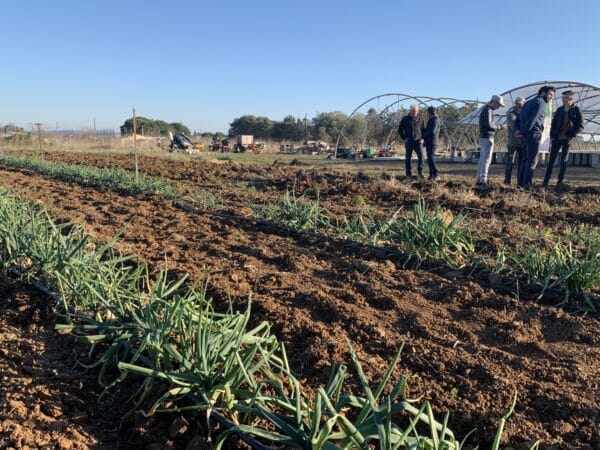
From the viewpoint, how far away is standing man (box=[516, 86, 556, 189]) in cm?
740

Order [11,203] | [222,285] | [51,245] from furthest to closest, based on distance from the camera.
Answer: [11,203]
[222,285]
[51,245]

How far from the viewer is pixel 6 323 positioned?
2.57 meters

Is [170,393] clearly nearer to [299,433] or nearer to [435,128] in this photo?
[299,433]

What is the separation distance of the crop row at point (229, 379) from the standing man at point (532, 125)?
666cm

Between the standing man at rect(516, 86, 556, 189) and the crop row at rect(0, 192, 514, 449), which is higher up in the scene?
the standing man at rect(516, 86, 556, 189)

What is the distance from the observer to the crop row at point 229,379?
142 centimetres

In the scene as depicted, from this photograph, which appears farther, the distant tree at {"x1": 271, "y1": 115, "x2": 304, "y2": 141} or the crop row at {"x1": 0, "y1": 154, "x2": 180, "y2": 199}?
the distant tree at {"x1": 271, "y1": 115, "x2": 304, "y2": 141}

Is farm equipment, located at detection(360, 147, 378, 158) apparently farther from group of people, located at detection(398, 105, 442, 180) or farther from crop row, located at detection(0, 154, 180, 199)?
crop row, located at detection(0, 154, 180, 199)

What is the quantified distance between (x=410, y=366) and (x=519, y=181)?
6.82 metres

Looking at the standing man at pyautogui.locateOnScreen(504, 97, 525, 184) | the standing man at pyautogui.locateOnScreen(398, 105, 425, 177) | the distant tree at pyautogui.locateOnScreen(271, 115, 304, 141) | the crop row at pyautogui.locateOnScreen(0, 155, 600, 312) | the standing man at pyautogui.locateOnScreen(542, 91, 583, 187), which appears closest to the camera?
the crop row at pyautogui.locateOnScreen(0, 155, 600, 312)

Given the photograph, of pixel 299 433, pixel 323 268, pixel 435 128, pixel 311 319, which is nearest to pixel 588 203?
pixel 435 128

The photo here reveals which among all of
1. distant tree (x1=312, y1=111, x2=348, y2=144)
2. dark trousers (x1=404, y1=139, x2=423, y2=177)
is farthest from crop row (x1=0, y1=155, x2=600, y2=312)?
distant tree (x1=312, y1=111, x2=348, y2=144)

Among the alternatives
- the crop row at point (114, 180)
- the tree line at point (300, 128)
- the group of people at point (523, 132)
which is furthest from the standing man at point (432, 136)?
the tree line at point (300, 128)

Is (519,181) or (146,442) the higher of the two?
(519,181)
